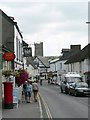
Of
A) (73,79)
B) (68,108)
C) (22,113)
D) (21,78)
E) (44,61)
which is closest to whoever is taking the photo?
(22,113)

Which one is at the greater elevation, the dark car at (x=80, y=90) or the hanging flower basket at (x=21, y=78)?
the hanging flower basket at (x=21, y=78)

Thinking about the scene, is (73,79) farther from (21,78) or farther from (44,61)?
(44,61)

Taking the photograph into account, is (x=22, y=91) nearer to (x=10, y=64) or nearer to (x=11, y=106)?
(x=10, y=64)

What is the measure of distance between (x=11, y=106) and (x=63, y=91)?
26580mm

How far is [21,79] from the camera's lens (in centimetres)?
3034

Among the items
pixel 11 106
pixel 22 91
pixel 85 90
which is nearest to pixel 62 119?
pixel 11 106

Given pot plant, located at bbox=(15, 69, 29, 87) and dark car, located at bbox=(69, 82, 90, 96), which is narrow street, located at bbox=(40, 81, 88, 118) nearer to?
pot plant, located at bbox=(15, 69, 29, 87)

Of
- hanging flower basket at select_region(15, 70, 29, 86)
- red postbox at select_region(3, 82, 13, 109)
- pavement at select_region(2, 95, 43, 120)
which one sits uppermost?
hanging flower basket at select_region(15, 70, 29, 86)

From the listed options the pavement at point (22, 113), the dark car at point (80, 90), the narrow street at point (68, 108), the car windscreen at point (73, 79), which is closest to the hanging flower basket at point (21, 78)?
the narrow street at point (68, 108)

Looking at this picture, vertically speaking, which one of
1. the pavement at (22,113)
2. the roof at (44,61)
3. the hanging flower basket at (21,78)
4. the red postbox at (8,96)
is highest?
the roof at (44,61)

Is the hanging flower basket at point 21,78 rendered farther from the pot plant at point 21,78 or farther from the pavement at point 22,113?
the pavement at point 22,113

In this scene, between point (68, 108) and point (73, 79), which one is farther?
point (73, 79)

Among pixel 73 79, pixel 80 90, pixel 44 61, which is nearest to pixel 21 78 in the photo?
pixel 80 90

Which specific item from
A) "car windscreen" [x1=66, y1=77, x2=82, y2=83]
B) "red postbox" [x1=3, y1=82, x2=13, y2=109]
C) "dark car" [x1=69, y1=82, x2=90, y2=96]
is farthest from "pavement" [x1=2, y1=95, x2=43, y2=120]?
"car windscreen" [x1=66, y1=77, x2=82, y2=83]
